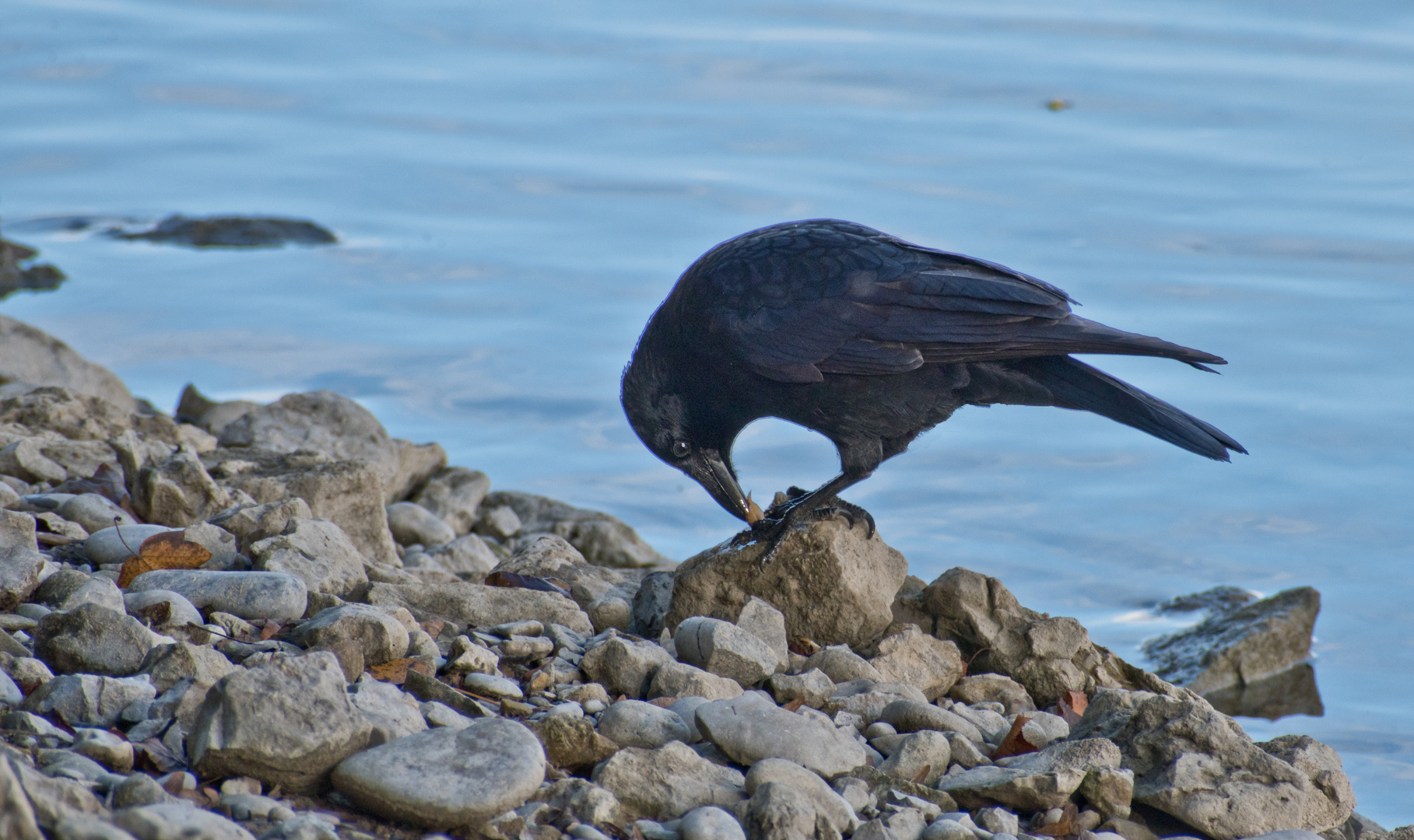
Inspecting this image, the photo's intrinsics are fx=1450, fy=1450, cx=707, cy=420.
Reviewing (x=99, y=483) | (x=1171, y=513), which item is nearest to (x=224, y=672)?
(x=99, y=483)

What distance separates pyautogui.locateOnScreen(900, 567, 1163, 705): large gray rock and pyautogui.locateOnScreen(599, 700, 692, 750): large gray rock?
1.46 meters

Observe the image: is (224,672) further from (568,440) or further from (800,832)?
(568,440)

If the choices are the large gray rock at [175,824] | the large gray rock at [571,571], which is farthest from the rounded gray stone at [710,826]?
the large gray rock at [571,571]

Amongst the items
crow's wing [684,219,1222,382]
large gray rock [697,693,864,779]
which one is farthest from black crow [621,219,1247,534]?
large gray rock [697,693,864,779]

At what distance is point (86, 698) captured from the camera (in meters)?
3.19

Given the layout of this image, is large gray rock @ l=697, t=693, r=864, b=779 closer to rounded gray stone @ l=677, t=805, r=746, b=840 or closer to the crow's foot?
rounded gray stone @ l=677, t=805, r=746, b=840

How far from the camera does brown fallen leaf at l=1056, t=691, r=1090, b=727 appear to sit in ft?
14.6

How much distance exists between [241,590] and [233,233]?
8405 millimetres

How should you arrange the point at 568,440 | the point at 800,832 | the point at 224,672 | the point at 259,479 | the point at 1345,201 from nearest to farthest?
the point at 800,832 → the point at 224,672 → the point at 259,479 → the point at 568,440 → the point at 1345,201

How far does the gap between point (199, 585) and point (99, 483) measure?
146 centimetres

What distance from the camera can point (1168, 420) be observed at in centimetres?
512

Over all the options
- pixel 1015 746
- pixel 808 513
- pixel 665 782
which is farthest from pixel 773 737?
pixel 808 513

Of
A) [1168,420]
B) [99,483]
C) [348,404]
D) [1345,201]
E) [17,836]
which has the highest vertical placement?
[1345,201]

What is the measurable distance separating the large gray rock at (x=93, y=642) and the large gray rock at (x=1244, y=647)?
4.75m
